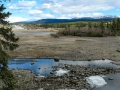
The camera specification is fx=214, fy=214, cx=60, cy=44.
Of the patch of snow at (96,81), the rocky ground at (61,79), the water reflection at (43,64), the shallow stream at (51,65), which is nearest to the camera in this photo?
the rocky ground at (61,79)

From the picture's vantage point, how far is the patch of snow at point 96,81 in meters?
23.0

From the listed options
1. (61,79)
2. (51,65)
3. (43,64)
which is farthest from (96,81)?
(43,64)

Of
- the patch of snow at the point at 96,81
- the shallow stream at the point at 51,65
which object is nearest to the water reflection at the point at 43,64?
the shallow stream at the point at 51,65

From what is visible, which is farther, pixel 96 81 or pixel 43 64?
pixel 43 64

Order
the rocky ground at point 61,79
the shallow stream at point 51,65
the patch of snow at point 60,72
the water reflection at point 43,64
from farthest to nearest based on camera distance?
the water reflection at point 43,64, the patch of snow at point 60,72, the shallow stream at point 51,65, the rocky ground at point 61,79

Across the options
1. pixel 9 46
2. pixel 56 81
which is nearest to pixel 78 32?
pixel 56 81

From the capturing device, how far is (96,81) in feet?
80.0

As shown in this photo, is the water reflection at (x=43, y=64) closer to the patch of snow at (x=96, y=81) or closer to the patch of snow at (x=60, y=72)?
the patch of snow at (x=60, y=72)

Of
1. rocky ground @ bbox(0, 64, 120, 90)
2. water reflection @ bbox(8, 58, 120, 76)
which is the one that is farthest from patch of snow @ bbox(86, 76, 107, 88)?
water reflection @ bbox(8, 58, 120, 76)

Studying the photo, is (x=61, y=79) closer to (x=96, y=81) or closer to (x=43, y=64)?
(x=96, y=81)

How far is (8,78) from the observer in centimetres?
1298

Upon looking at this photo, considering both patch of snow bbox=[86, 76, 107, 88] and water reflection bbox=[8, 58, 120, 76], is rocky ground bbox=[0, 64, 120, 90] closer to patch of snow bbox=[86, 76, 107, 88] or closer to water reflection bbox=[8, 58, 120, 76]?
patch of snow bbox=[86, 76, 107, 88]

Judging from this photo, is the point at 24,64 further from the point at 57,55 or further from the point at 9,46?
the point at 9,46

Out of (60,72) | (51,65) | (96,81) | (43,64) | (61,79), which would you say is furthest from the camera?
(43,64)
